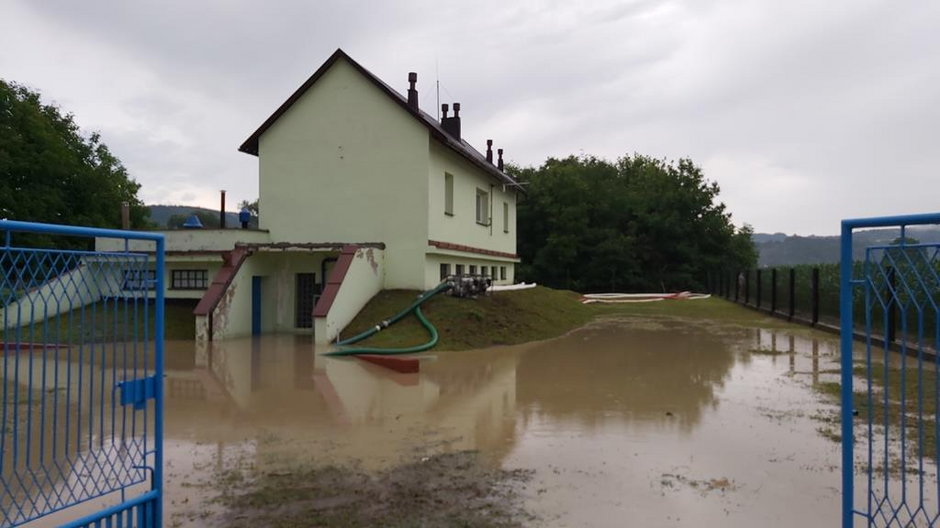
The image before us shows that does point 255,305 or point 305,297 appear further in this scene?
point 305,297

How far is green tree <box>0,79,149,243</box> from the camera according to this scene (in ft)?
100.0

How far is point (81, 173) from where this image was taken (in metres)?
34.6

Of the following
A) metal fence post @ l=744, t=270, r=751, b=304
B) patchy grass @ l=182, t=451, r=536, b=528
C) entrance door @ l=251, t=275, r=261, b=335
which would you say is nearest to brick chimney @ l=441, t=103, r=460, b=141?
entrance door @ l=251, t=275, r=261, b=335

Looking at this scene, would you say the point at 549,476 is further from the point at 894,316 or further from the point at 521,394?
the point at 894,316

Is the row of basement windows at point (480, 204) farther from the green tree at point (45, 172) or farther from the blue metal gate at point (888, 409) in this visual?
the green tree at point (45, 172)

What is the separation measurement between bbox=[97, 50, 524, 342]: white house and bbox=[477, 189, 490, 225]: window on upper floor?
4367 mm

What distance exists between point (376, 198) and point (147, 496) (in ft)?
52.5

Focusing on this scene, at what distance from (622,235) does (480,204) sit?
2320cm

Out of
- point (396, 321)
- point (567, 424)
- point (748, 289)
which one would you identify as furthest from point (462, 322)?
point (748, 289)

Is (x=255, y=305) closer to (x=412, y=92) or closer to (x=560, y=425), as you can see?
(x=412, y=92)

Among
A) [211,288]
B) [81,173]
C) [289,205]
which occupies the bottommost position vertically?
[211,288]

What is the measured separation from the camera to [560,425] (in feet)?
26.1

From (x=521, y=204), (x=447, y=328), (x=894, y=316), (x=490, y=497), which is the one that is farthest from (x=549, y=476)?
(x=521, y=204)

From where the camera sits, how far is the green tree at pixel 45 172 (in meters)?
30.5
